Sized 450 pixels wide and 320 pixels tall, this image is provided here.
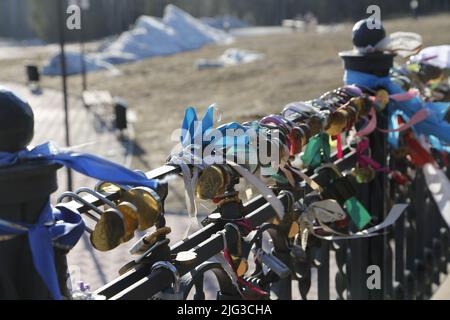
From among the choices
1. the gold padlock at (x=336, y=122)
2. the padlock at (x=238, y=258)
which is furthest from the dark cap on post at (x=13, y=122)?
the gold padlock at (x=336, y=122)

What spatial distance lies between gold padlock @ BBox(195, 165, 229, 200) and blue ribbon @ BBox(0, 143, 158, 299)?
380 millimetres

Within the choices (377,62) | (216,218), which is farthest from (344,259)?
(216,218)

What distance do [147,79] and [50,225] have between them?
1888 centimetres

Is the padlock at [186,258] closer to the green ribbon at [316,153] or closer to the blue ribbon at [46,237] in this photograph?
the blue ribbon at [46,237]

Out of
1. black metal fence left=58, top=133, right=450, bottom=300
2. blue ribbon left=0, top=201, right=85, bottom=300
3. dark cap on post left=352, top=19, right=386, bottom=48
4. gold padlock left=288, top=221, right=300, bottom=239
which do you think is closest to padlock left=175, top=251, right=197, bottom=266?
black metal fence left=58, top=133, right=450, bottom=300

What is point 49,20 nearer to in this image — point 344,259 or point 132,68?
point 132,68

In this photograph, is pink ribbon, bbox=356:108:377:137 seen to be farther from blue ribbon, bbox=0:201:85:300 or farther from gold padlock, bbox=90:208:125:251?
blue ribbon, bbox=0:201:85:300

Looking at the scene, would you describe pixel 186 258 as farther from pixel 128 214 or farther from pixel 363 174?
pixel 363 174

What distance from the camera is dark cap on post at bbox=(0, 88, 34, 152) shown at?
110cm

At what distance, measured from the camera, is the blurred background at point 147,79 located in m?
9.48

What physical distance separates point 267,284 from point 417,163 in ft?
3.91

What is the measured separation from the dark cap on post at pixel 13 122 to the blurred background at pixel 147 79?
0.07 meters

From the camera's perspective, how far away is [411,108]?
8.41ft

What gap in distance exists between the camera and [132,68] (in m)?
22.8
